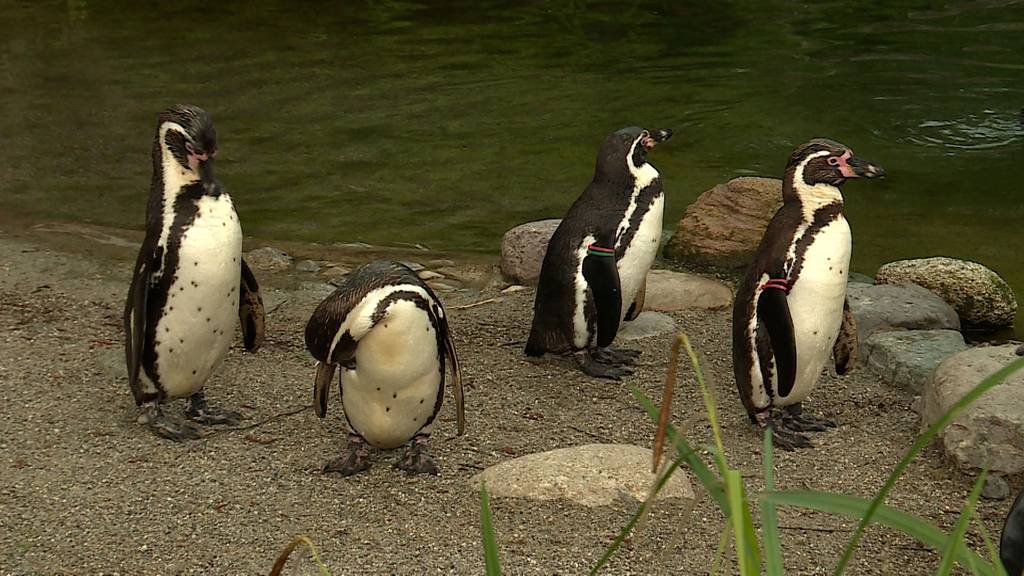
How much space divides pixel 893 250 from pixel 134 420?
4.74 m

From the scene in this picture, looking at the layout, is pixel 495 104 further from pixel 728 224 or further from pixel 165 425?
pixel 165 425

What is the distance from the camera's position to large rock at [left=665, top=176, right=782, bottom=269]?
7031 mm

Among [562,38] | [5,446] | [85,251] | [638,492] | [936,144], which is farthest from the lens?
[562,38]

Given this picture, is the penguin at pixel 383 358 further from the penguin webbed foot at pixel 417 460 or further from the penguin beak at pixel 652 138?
the penguin beak at pixel 652 138

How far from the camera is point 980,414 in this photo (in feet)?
14.5

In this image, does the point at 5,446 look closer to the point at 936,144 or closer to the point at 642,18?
the point at 936,144

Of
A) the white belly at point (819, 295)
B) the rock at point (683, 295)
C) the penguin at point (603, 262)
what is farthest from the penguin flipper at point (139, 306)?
the rock at point (683, 295)

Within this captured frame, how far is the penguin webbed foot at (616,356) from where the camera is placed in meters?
5.62

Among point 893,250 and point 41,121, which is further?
point 41,121

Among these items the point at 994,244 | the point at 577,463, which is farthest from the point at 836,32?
the point at 577,463

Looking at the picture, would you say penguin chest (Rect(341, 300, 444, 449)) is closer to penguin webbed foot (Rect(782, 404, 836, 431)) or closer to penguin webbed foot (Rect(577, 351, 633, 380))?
penguin webbed foot (Rect(577, 351, 633, 380))

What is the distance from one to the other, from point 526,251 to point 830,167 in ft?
7.78

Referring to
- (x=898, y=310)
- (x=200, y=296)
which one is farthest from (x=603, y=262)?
(x=200, y=296)

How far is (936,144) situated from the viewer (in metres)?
10.0
